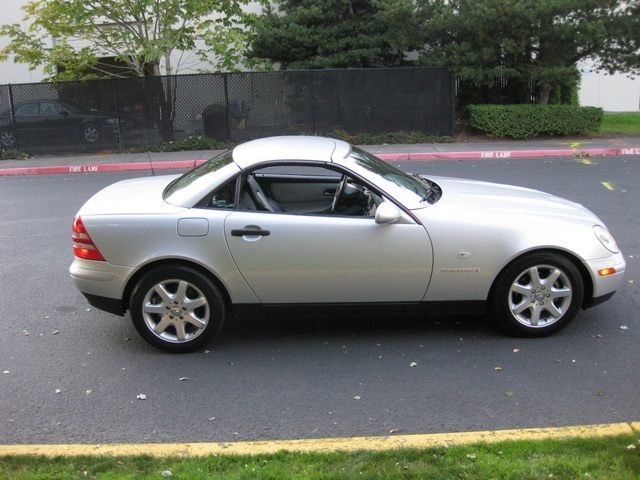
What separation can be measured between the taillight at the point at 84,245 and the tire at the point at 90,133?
570 inches

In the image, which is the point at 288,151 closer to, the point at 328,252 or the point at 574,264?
the point at 328,252

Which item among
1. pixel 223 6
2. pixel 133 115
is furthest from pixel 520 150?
pixel 133 115

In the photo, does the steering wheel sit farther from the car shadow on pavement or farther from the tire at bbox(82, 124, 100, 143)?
the tire at bbox(82, 124, 100, 143)

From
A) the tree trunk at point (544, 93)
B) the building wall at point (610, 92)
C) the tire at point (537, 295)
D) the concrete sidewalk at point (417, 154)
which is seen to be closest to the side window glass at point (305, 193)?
the tire at point (537, 295)

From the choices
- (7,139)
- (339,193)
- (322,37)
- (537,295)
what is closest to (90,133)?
(7,139)

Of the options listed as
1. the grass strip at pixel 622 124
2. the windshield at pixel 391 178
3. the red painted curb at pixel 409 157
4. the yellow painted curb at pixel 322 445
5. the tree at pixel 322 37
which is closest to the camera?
the yellow painted curb at pixel 322 445

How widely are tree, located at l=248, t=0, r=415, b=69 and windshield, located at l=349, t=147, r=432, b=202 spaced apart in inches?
567

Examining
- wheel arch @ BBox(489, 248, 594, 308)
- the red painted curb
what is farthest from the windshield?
the red painted curb

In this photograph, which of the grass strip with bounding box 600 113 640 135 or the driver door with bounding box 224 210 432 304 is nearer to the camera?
the driver door with bounding box 224 210 432 304

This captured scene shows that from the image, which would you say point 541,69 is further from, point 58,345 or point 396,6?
point 58,345

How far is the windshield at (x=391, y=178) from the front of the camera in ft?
16.8

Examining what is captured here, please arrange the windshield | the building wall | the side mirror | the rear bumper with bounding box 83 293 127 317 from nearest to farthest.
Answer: the side mirror → the rear bumper with bounding box 83 293 127 317 → the windshield → the building wall

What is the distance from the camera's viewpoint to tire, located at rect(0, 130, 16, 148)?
18.3m

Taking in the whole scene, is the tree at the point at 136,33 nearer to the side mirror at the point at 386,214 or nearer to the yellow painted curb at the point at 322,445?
the side mirror at the point at 386,214
